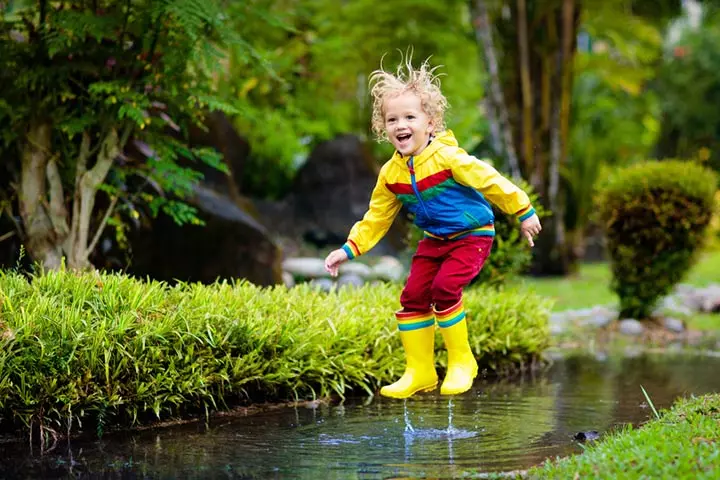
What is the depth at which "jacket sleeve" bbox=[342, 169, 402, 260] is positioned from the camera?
197 inches

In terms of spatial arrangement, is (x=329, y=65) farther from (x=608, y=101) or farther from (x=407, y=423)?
(x=407, y=423)

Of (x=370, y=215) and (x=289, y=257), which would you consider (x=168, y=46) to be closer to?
(x=370, y=215)

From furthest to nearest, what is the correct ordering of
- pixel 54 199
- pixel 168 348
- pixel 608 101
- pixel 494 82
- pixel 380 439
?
1. pixel 608 101
2. pixel 494 82
3. pixel 54 199
4. pixel 168 348
5. pixel 380 439

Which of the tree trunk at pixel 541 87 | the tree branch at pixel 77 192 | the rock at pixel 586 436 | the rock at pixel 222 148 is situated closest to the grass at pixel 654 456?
the rock at pixel 586 436

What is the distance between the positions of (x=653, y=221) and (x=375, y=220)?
482cm

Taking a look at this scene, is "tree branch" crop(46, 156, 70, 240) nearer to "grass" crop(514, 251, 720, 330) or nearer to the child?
the child

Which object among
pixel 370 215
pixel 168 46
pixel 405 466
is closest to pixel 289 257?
pixel 168 46

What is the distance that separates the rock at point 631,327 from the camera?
9.52 m

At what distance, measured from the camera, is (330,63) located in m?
16.0

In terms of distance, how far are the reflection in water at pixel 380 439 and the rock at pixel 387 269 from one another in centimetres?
410

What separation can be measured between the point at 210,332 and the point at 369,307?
1.69 meters

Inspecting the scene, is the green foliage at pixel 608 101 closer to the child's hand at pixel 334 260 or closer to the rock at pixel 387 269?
the rock at pixel 387 269

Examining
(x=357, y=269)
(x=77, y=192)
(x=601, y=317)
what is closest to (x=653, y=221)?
(x=601, y=317)

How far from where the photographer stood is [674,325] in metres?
9.74
